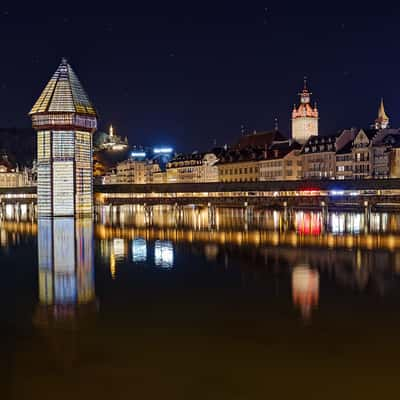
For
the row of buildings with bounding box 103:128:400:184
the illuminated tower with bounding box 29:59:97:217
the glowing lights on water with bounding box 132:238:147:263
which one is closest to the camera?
the glowing lights on water with bounding box 132:238:147:263

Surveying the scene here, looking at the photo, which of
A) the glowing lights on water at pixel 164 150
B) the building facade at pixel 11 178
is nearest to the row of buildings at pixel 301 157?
the glowing lights on water at pixel 164 150

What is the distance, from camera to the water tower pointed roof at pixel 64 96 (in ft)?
216

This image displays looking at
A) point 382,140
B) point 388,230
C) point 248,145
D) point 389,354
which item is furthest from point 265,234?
point 248,145

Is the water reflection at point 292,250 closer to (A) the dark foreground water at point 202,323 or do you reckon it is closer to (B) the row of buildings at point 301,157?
(A) the dark foreground water at point 202,323

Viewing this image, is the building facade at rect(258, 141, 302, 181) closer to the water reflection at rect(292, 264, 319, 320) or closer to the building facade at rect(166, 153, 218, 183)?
the building facade at rect(166, 153, 218, 183)

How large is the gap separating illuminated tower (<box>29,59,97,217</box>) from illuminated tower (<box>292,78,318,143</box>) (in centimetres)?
5393

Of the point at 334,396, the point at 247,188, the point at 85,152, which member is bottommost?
the point at 334,396

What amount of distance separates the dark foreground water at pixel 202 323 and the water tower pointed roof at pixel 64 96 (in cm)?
3735

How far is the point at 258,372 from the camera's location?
11578mm

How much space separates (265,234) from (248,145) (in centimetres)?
6902

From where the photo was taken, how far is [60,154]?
65.6 meters

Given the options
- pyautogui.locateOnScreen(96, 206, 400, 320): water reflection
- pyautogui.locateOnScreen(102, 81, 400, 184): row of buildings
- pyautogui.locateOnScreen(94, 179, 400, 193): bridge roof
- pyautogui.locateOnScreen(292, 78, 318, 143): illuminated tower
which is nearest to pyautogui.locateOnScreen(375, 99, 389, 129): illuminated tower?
pyautogui.locateOnScreen(102, 81, 400, 184): row of buildings

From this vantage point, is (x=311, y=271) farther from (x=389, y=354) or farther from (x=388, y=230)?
(x=388, y=230)

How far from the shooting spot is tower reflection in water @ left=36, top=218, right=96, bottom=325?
17.3 metres
